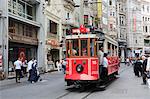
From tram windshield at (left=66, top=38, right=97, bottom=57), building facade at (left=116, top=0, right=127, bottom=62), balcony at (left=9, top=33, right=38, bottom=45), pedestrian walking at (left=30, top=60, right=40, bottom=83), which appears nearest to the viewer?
tram windshield at (left=66, top=38, right=97, bottom=57)

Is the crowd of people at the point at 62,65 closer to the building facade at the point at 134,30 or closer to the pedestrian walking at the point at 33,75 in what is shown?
the pedestrian walking at the point at 33,75

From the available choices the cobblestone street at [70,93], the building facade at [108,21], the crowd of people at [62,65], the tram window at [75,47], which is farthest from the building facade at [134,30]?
the tram window at [75,47]

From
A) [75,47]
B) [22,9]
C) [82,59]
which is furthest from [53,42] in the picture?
[82,59]

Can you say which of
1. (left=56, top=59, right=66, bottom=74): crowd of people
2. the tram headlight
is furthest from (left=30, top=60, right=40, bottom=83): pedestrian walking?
(left=56, top=59, right=66, bottom=74): crowd of people

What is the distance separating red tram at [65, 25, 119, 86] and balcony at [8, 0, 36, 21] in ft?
41.9

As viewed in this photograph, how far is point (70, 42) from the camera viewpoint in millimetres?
18641

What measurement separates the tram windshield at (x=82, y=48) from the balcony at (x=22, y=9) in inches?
499

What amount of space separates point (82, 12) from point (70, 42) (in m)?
41.1

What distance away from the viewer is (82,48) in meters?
18.3

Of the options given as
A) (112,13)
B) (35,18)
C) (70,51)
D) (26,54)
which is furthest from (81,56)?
(112,13)

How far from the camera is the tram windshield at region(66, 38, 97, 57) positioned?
1822 cm

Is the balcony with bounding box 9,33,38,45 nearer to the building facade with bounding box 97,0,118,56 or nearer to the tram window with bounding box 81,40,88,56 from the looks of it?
the tram window with bounding box 81,40,88,56

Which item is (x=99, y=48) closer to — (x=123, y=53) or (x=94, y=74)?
(x=94, y=74)

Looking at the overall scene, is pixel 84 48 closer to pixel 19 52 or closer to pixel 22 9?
pixel 19 52
